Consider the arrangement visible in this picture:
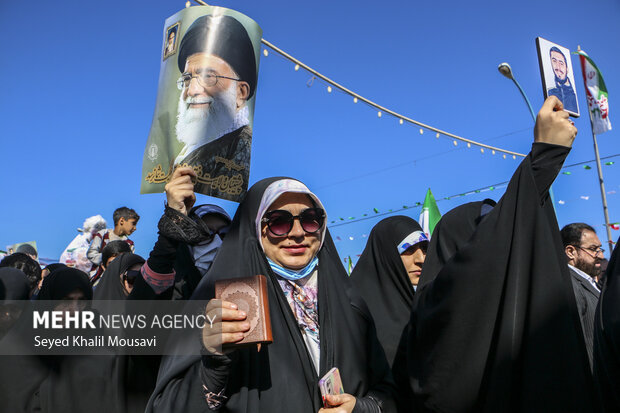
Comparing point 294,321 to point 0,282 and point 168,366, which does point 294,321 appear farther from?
point 0,282

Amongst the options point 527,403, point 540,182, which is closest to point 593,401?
point 527,403

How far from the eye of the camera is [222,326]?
1620 millimetres

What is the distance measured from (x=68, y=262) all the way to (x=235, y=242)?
4098mm


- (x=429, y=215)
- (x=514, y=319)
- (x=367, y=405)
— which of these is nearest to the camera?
(x=514, y=319)

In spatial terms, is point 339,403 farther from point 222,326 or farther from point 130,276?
point 130,276

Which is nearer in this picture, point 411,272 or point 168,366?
point 168,366

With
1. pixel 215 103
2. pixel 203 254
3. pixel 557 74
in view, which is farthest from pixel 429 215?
pixel 215 103

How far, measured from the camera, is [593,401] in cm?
151

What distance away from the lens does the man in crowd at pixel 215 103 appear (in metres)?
2.09

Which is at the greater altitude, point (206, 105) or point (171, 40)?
point (171, 40)

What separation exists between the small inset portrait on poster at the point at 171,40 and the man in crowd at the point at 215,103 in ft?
0.17

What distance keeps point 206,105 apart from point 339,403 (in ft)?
4.24

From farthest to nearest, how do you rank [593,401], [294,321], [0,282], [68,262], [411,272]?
[68,262]
[411,272]
[0,282]
[294,321]
[593,401]

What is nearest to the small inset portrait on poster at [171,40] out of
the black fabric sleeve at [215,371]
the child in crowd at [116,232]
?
the black fabric sleeve at [215,371]
